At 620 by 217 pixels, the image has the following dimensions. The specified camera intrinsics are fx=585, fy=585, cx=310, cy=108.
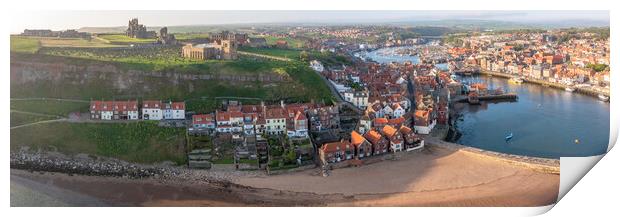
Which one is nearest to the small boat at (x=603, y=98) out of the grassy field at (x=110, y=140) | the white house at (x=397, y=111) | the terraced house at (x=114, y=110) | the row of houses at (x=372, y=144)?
the white house at (x=397, y=111)

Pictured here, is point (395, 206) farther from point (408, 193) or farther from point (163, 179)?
point (163, 179)

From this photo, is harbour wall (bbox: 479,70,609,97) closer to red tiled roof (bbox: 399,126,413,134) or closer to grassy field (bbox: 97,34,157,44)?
red tiled roof (bbox: 399,126,413,134)

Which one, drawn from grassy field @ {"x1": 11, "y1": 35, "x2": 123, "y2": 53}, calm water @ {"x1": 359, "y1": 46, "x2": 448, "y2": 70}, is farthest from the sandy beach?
calm water @ {"x1": 359, "y1": 46, "x2": 448, "y2": 70}

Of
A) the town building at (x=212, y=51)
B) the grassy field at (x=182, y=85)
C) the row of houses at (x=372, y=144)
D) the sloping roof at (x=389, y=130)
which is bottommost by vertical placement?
the row of houses at (x=372, y=144)

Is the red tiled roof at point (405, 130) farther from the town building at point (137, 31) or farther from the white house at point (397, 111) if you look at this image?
the town building at point (137, 31)

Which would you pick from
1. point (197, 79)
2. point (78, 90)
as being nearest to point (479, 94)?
point (197, 79)

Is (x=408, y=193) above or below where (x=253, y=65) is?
below
